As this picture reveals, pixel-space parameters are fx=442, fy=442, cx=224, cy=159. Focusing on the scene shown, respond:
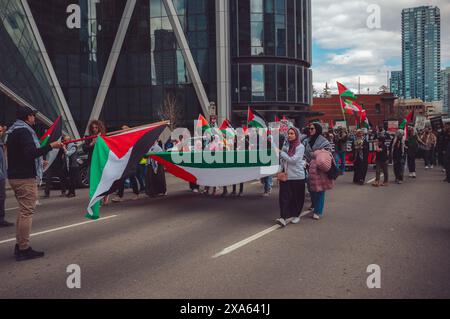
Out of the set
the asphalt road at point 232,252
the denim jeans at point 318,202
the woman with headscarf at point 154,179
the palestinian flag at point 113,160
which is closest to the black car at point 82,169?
the woman with headscarf at point 154,179

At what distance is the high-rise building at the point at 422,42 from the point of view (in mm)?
144500

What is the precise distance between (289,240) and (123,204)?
564cm

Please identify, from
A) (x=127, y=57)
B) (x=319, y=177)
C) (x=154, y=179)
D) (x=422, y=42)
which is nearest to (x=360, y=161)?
(x=319, y=177)

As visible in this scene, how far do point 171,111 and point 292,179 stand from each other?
108 ft

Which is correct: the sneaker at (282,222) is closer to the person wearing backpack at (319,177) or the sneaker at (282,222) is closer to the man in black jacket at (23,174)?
the person wearing backpack at (319,177)

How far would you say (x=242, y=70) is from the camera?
4747 cm

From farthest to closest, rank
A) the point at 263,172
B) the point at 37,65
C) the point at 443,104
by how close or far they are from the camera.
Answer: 1. the point at 443,104
2. the point at 37,65
3. the point at 263,172

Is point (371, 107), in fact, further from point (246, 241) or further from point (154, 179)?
point (246, 241)

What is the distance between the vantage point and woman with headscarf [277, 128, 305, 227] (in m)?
8.35

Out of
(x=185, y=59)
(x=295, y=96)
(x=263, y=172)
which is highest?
(x=185, y=59)

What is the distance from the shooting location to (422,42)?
180 metres

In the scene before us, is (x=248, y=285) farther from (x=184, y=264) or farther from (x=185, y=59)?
(x=185, y=59)

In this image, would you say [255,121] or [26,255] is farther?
[255,121]
